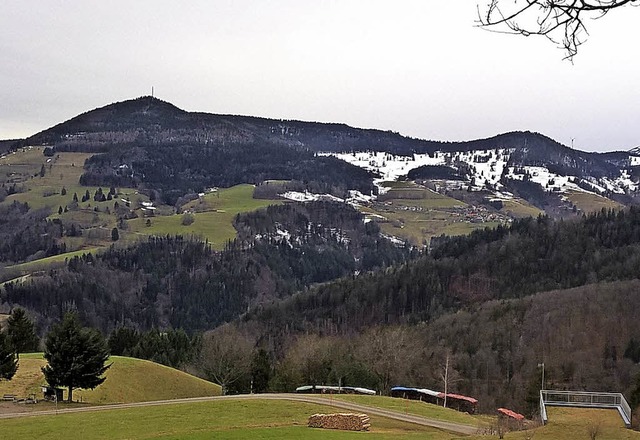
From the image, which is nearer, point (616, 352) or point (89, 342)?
point (89, 342)

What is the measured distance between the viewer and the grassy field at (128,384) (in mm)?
55531

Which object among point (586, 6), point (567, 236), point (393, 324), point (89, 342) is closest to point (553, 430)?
point (586, 6)

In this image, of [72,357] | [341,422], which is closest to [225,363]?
[72,357]

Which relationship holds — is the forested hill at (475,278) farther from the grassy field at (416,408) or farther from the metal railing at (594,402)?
the metal railing at (594,402)

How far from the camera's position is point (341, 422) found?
1385 inches

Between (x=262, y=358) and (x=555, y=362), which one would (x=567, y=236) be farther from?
(x=262, y=358)

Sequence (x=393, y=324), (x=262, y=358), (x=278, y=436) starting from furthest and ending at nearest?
(x=393, y=324)
(x=262, y=358)
(x=278, y=436)

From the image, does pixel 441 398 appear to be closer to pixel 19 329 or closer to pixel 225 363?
pixel 225 363

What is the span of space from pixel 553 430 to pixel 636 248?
149m

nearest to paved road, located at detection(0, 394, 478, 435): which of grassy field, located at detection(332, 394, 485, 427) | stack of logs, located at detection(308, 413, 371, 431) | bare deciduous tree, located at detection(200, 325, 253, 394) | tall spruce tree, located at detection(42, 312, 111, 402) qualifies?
grassy field, located at detection(332, 394, 485, 427)

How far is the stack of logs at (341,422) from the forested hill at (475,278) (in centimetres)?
11983

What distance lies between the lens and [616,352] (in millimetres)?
111750

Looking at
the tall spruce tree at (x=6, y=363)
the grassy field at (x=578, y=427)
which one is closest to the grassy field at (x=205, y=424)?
the grassy field at (x=578, y=427)

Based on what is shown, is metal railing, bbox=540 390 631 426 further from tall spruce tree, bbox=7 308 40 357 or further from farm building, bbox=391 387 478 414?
tall spruce tree, bbox=7 308 40 357
